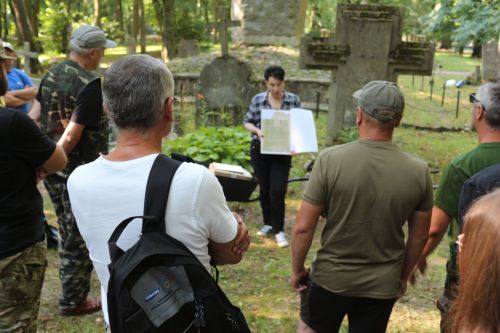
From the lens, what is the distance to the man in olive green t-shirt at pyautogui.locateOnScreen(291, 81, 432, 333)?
2.65m

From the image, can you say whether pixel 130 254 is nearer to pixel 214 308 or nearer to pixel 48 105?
pixel 214 308

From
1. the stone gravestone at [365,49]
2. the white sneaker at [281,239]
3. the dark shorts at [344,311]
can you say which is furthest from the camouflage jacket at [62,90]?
the stone gravestone at [365,49]

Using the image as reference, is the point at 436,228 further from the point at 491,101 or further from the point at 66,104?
the point at 66,104

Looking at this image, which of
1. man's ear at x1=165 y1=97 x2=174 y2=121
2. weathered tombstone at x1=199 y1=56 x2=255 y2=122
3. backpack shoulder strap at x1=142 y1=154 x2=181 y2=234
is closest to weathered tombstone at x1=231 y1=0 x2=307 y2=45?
weathered tombstone at x1=199 y1=56 x2=255 y2=122

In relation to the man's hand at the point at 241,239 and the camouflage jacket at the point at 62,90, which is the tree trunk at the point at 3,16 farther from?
the man's hand at the point at 241,239

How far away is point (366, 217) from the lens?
268 cm

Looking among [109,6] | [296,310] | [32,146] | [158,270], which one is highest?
[109,6]

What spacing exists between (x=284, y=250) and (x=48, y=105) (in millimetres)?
2930

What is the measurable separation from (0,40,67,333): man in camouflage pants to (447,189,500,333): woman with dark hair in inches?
84.5

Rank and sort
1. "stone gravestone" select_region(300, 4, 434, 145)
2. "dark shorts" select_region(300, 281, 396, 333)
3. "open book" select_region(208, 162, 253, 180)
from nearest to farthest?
"dark shorts" select_region(300, 281, 396, 333) < "open book" select_region(208, 162, 253, 180) < "stone gravestone" select_region(300, 4, 434, 145)

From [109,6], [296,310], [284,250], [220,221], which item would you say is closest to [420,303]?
[296,310]

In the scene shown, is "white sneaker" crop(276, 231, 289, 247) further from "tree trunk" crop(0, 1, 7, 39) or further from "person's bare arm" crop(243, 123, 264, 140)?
"tree trunk" crop(0, 1, 7, 39)

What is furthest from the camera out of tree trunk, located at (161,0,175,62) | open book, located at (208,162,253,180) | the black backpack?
tree trunk, located at (161,0,175,62)

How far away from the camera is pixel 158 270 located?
1668mm
